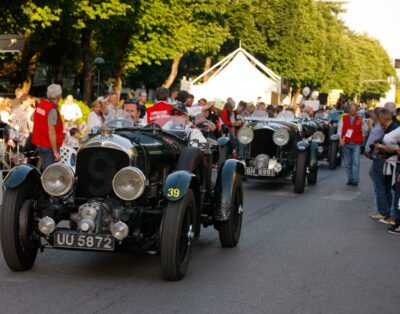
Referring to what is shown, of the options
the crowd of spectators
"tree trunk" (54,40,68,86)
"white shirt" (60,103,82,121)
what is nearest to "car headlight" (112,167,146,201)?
the crowd of spectators

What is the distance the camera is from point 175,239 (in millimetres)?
7012

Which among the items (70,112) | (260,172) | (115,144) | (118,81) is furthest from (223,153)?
(118,81)

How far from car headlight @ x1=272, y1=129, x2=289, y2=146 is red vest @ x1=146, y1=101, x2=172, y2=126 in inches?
268

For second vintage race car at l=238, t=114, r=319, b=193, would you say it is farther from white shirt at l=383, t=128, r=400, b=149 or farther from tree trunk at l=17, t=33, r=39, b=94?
tree trunk at l=17, t=33, r=39, b=94

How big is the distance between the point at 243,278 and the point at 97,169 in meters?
1.69

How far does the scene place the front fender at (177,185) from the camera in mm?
7145

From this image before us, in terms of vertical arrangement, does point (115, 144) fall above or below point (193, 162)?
above

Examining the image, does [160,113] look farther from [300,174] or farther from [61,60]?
[61,60]

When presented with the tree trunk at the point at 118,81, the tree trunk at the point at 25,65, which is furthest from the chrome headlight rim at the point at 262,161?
the tree trunk at the point at 118,81

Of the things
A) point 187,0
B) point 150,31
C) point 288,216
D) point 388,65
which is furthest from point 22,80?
point 388,65

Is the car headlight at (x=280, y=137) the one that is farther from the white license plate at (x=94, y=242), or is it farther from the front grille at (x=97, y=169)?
the white license plate at (x=94, y=242)

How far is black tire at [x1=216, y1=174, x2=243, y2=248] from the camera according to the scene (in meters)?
8.91

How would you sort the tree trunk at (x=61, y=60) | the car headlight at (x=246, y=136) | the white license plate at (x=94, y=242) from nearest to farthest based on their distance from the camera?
the white license plate at (x=94, y=242), the car headlight at (x=246, y=136), the tree trunk at (x=61, y=60)

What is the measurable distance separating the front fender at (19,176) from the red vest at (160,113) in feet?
6.28
